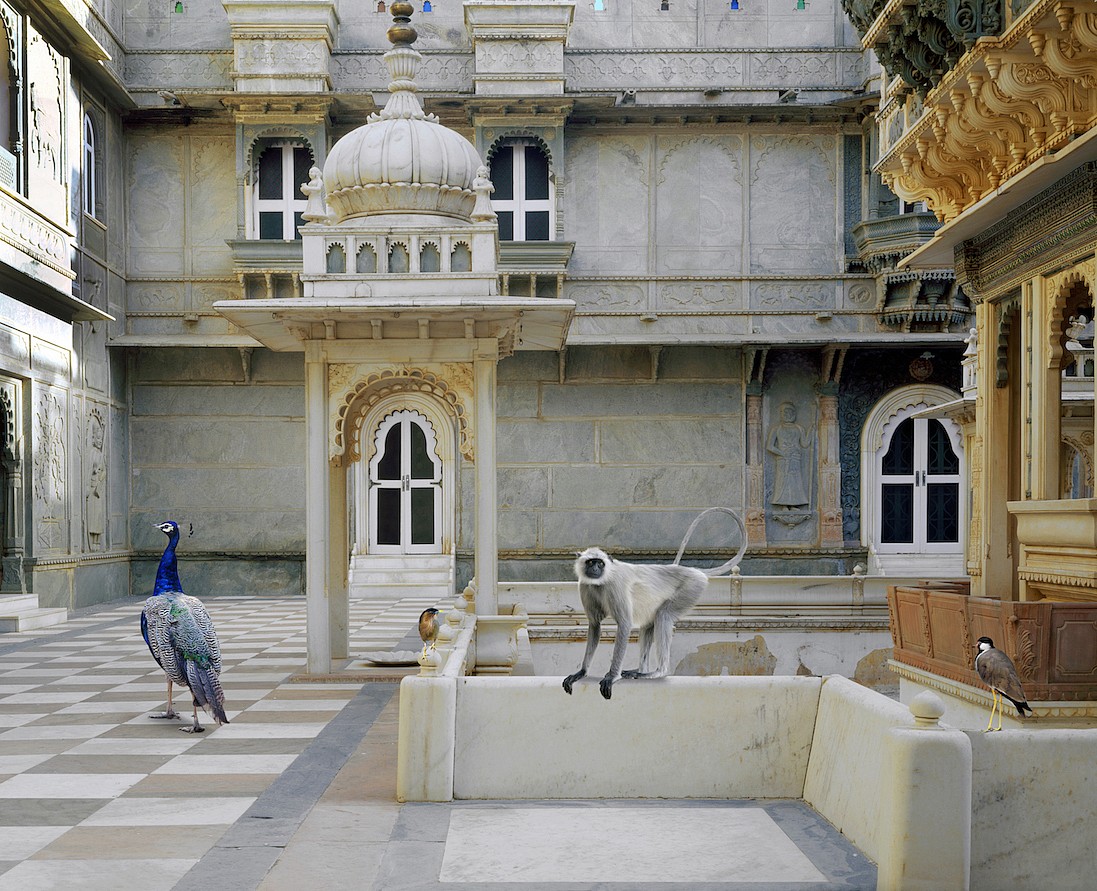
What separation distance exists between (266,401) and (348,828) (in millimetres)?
16048

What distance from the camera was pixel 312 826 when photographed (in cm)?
572

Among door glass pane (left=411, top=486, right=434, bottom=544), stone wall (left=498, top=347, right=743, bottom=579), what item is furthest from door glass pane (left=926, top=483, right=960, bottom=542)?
door glass pane (left=411, top=486, right=434, bottom=544)

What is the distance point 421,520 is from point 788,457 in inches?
251

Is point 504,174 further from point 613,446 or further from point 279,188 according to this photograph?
point 613,446

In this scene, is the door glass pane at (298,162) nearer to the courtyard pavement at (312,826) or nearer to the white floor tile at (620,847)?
the courtyard pavement at (312,826)

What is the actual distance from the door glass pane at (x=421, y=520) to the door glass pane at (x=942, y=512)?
8491 millimetres

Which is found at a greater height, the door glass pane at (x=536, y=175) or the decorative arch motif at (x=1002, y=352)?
the door glass pane at (x=536, y=175)

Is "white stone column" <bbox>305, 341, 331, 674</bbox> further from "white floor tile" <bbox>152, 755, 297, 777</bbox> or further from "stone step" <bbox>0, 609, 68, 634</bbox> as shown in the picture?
"stone step" <bbox>0, 609, 68, 634</bbox>

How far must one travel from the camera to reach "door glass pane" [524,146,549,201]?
819 inches

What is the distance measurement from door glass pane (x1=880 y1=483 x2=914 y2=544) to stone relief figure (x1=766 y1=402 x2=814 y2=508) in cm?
136

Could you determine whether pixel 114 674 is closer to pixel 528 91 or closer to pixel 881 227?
pixel 528 91

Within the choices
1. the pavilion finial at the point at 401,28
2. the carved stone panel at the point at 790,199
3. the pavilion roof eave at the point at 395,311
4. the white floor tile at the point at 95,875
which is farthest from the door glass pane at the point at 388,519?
the white floor tile at the point at 95,875

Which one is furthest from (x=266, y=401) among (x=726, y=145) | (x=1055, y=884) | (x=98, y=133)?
(x=1055, y=884)

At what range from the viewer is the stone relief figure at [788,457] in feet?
68.3
